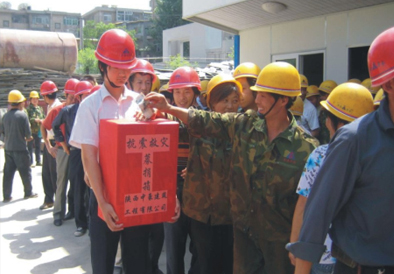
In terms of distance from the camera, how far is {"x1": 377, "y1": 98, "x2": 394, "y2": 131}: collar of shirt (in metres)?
1.48

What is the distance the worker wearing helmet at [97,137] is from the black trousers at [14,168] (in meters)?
5.41

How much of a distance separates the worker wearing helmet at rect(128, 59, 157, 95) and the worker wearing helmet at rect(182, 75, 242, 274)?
123 centimetres

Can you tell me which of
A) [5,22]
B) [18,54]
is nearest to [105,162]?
[18,54]

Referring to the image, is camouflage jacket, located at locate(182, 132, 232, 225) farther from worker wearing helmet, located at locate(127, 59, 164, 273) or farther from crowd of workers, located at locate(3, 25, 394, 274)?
worker wearing helmet, located at locate(127, 59, 164, 273)

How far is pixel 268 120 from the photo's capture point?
8.30 ft

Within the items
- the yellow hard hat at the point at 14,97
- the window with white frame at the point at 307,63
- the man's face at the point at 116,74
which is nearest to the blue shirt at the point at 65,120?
the yellow hard hat at the point at 14,97

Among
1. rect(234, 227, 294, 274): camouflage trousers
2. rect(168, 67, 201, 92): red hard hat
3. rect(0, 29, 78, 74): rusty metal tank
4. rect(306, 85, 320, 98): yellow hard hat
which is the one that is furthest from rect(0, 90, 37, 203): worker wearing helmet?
rect(0, 29, 78, 74): rusty metal tank

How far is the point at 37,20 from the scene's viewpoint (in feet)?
198

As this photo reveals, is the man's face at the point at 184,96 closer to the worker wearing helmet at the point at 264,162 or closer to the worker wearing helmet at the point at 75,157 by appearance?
the worker wearing helmet at the point at 264,162

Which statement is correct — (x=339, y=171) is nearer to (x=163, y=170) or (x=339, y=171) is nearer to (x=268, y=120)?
(x=268, y=120)

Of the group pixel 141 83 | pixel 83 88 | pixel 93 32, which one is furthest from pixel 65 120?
pixel 93 32

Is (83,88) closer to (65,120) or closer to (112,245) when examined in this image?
(65,120)

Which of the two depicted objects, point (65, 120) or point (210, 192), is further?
point (65, 120)

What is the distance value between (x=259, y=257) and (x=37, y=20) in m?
65.4
